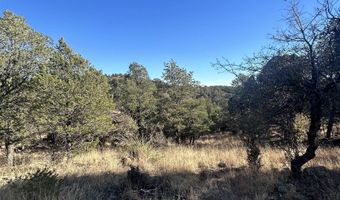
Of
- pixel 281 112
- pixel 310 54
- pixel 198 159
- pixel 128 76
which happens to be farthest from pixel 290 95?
pixel 128 76

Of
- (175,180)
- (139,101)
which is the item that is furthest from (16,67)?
(139,101)

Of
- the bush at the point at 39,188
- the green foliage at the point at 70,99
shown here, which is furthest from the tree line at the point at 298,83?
the green foliage at the point at 70,99

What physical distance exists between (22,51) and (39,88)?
161 cm

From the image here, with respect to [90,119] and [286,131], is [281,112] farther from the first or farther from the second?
[90,119]

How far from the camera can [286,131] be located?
787 cm

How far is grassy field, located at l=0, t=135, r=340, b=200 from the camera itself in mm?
5637

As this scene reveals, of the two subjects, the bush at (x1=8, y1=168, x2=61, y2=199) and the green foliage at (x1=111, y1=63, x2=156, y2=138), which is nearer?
the bush at (x1=8, y1=168, x2=61, y2=199)

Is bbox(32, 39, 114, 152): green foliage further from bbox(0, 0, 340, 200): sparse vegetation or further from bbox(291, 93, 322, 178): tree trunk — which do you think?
bbox(291, 93, 322, 178): tree trunk

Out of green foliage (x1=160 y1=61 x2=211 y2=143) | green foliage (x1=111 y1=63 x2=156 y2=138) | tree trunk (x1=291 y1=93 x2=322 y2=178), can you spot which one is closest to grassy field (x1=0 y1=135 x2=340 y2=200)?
tree trunk (x1=291 y1=93 x2=322 y2=178)

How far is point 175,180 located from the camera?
7.82 m

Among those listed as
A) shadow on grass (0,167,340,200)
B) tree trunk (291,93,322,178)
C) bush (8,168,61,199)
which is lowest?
shadow on grass (0,167,340,200)

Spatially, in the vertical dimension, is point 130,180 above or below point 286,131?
below

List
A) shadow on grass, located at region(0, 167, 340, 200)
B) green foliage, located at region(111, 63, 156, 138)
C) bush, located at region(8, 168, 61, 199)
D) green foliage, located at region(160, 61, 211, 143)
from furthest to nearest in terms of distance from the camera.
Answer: green foliage, located at region(111, 63, 156, 138), green foliage, located at region(160, 61, 211, 143), shadow on grass, located at region(0, 167, 340, 200), bush, located at region(8, 168, 61, 199)

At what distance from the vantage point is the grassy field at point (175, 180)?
5637 mm
